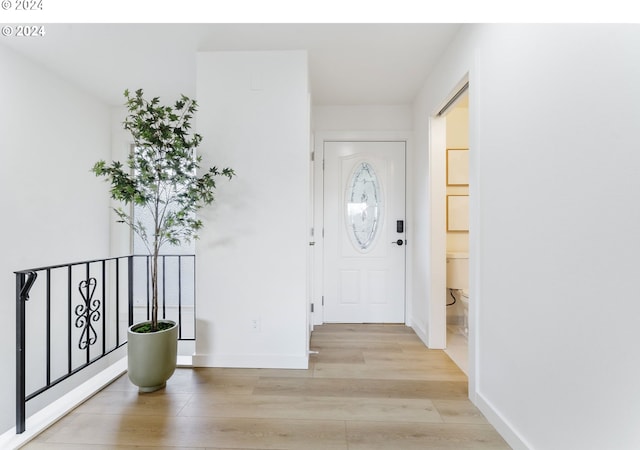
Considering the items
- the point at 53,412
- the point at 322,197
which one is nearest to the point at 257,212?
the point at 322,197

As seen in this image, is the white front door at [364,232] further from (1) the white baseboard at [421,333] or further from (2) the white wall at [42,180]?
(2) the white wall at [42,180]

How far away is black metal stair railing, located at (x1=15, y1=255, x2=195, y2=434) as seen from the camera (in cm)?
178

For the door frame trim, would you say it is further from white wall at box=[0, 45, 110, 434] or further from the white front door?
white wall at box=[0, 45, 110, 434]

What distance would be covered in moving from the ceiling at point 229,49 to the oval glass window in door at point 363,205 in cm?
86

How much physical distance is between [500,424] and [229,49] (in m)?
2.99

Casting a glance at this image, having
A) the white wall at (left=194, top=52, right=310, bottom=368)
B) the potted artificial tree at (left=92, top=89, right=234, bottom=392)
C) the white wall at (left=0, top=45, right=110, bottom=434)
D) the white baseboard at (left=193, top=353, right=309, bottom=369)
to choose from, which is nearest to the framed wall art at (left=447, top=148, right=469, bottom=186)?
the white wall at (left=194, top=52, right=310, bottom=368)

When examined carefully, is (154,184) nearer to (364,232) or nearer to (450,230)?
(364,232)

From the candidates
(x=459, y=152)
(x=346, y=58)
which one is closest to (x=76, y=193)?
(x=346, y=58)

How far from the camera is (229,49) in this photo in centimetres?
256

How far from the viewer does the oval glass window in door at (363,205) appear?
371cm

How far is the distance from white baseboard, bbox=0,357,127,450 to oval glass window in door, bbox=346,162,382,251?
2458 mm

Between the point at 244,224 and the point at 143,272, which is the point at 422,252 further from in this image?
the point at 143,272
